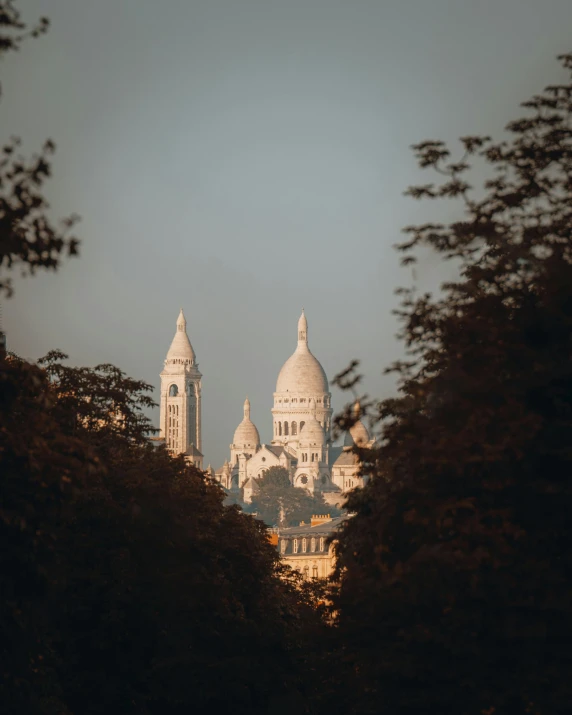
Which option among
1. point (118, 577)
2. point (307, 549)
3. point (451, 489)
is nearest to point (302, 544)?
point (307, 549)

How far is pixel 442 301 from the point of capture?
27.0 metres

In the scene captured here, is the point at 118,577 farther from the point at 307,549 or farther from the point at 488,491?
the point at 307,549

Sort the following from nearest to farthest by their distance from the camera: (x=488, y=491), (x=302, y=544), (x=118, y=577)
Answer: (x=488, y=491) → (x=118, y=577) → (x=302, y=544)

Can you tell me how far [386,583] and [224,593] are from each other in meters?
16.6

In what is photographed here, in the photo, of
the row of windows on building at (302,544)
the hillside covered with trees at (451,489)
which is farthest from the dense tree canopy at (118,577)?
the row of windows on building at (302,544)

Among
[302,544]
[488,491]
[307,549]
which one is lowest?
[488,491]

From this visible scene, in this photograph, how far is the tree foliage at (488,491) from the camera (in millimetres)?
23531

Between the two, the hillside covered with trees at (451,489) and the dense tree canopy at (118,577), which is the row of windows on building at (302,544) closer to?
the dense tree canopy at (118,577)

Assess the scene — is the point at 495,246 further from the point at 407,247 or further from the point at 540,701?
the point at 540,701

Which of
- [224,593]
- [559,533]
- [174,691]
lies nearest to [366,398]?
[559,533]

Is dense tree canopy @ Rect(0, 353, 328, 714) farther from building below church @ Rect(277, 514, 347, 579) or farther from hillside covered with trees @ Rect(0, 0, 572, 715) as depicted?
building below church @ Rect(277, 514, 347, 579)

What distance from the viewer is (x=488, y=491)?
24.4 meters

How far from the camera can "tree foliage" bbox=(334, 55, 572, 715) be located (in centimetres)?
2353

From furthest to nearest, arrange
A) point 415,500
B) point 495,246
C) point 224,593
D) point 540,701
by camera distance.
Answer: point 224,593
point 495,246
point 415,500
point 540,701
